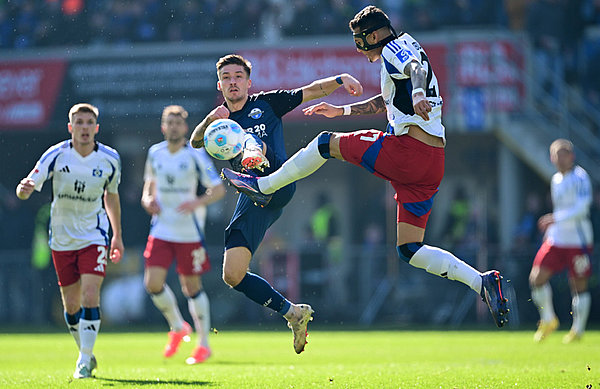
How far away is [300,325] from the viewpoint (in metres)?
8.33

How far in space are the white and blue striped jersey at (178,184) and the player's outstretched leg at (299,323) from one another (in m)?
4.23

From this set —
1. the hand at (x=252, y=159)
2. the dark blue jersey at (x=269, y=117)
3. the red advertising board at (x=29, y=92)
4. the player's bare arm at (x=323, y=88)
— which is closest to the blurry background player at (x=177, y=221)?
the dark blue jersey at (x=269, y=117)

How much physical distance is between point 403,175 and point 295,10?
15187 mm

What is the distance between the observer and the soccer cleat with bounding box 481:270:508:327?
7.50 meters

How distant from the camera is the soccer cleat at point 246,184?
302 inches

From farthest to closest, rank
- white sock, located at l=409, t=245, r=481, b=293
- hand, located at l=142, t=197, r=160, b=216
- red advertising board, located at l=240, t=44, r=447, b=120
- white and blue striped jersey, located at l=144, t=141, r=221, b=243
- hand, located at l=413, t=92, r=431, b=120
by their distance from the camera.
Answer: red advertising board, located at l=240, t=44, r=447, b=120 < white and blue striped jersey, located at l=144, t=141, r=221, b=243 < hand, located at l=142, t=197, r=160, b=216 < white sock, located at l=409, t=245, r=481, b=293 < hand, located at l=413, t=92, r=431, b=120

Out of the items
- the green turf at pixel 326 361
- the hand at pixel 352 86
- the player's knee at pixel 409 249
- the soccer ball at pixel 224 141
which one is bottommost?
the green turf at pixel 326 361

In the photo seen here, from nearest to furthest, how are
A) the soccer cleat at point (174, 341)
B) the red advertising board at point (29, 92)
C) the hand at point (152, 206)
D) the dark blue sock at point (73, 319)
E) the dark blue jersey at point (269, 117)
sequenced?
1. the dark blue jersey at point (269, 117)
2. the dark blue sock at point (73, 319)
3. the soccer cleat at point (174, 341)
4. the hand at point (152, 206)
5. the red advertising board at point (29, 92)

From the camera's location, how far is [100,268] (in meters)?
9.27

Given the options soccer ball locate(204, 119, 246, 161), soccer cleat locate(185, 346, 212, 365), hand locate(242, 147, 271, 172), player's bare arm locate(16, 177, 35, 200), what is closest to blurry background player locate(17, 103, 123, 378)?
player's bare arm locate(16, 177, 35, 200)

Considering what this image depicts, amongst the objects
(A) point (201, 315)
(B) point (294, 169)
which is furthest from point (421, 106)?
(A) point (201, 315)

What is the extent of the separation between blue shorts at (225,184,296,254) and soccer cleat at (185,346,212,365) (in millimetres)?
3237

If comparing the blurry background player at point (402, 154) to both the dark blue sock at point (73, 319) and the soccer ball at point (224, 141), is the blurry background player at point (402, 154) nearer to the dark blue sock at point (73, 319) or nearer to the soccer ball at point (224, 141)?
the soccer ball at point (224, 141)

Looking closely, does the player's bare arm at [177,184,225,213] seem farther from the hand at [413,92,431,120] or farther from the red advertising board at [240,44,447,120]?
the red advertising board at [240,44,447,120]
